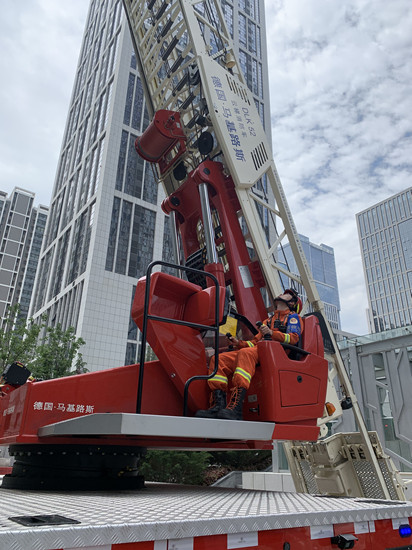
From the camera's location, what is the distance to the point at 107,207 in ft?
121

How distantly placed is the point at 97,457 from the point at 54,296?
40.3m

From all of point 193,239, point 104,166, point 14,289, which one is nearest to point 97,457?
point 193,239

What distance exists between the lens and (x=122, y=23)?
4566 cm

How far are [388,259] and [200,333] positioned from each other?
125 m

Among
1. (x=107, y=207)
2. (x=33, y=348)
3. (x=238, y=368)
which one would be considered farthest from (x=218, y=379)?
(x=107, y=207)

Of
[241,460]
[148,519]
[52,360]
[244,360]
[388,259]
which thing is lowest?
[148,519]

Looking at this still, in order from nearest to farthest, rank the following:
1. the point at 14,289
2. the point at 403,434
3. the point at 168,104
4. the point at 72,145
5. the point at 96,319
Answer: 1. the point at 168,104
2. the point at 403,434
3. the point at 96,319
4. the point at 72,145
5. the point at 14,289

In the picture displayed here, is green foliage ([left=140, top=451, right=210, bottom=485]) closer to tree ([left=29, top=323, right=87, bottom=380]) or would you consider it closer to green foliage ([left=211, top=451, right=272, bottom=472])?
green foliage ([left=211, top=451, right=272, bottom=472])

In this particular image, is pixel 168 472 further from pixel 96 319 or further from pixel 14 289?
pixel 14 289

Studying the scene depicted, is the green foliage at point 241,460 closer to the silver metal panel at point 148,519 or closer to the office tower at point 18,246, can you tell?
the silver metal panel at point 148,519

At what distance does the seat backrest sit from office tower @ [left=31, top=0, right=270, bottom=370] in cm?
2939

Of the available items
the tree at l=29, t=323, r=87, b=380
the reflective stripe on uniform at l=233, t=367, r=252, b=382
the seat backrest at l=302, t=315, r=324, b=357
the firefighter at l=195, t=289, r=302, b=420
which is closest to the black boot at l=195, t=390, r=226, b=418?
the firefighter at l=195, t=289, r=302, b=420

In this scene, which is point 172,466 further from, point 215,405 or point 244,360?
point 244,360

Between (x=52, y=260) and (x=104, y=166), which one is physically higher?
(x=104, y=166)
